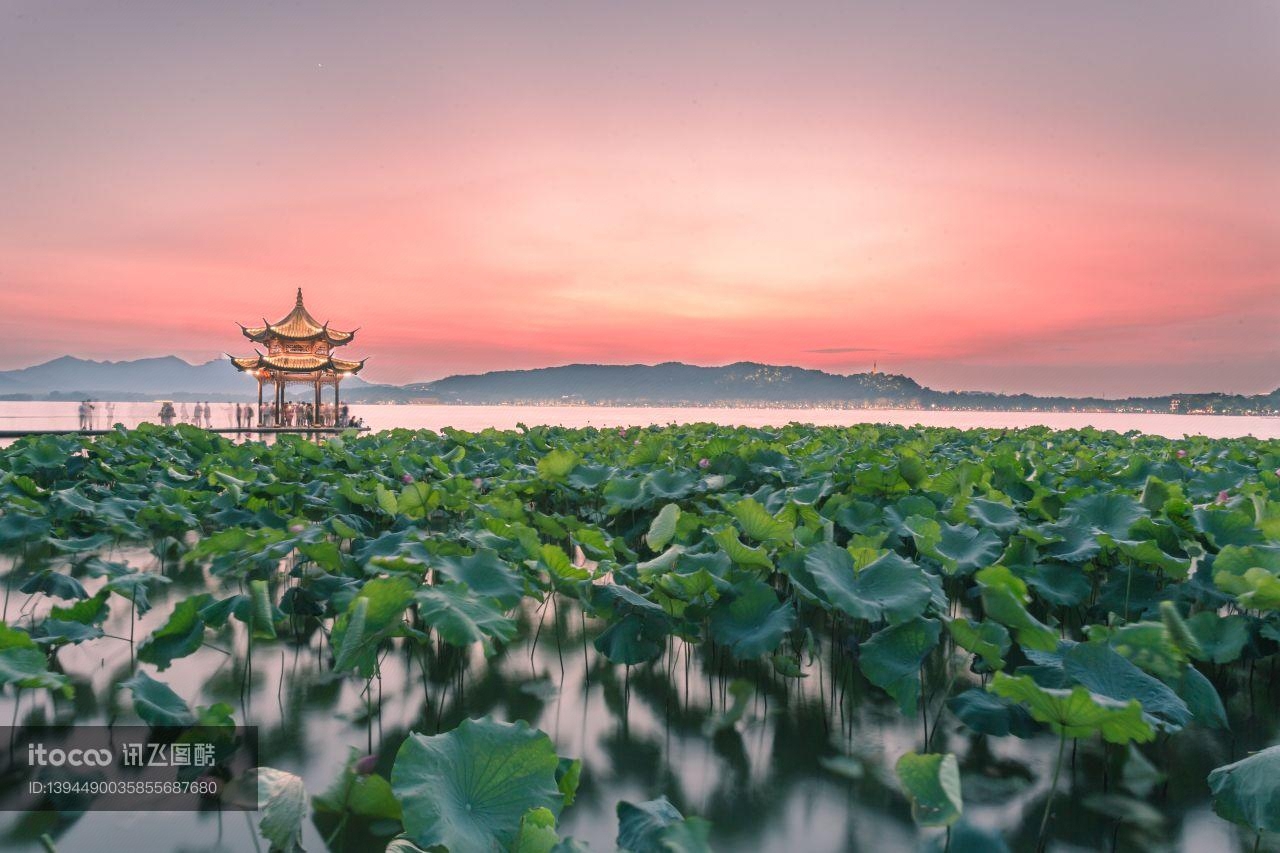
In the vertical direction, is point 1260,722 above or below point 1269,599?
below

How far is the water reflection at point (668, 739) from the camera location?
6.85ft

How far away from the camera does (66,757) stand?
2.35 m

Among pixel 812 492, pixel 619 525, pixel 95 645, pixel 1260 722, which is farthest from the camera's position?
pixel 619 525

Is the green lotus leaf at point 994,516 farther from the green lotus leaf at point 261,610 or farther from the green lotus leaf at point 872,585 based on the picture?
the green lotus leaf at point 261,610

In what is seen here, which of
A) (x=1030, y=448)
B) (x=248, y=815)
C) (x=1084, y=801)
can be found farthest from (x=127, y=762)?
(x=1030, y=448)

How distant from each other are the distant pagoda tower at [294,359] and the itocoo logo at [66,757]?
26631 millimetres

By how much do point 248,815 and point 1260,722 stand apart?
3.58 meters

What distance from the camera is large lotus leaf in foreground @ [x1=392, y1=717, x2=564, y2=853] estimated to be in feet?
4.44

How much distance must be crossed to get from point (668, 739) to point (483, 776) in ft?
4.60

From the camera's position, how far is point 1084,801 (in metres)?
2.25

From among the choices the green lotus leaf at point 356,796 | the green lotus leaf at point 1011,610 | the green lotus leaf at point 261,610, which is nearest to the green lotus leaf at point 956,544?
the green lotus leaf at point 1011,610

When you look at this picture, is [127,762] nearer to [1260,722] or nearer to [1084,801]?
[1084,801]

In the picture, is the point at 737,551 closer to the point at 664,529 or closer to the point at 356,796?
the point at 664,529

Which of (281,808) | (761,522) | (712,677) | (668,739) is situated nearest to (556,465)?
(712,677)
